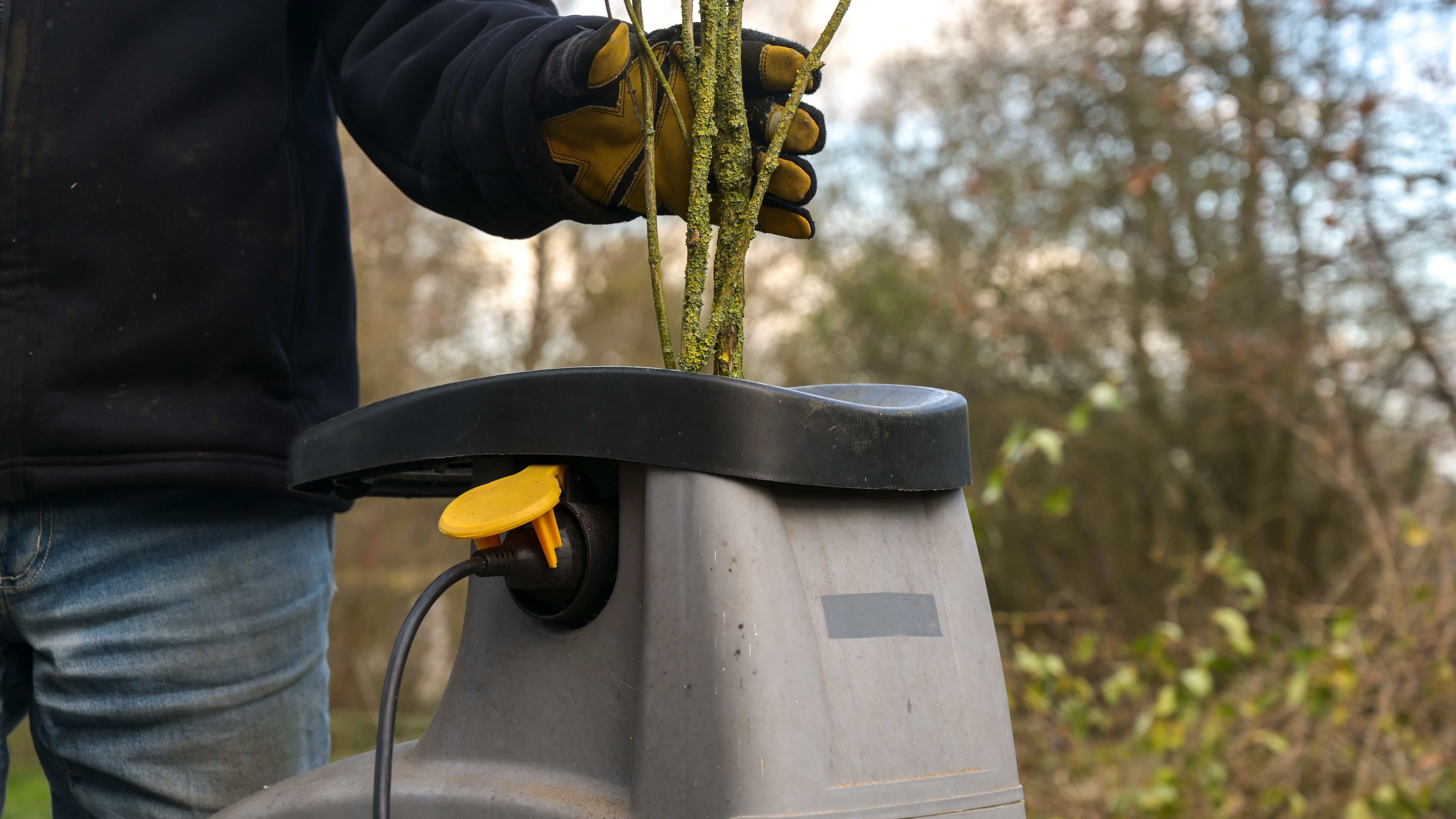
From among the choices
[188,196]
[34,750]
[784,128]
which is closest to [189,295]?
[188,196]

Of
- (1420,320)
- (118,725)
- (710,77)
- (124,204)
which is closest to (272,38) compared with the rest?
(124,204)

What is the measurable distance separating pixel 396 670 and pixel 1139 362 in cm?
562

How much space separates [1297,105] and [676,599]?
4.53 metres

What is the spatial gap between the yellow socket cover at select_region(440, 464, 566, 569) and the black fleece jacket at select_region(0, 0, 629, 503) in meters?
0.27

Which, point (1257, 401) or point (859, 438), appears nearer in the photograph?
point (859, 438)

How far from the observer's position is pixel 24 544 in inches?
35.4

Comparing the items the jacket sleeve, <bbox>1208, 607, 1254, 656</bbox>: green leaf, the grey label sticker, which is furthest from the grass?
the grey label sticker

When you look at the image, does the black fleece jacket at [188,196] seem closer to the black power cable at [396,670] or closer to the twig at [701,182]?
the twig at [701,182]

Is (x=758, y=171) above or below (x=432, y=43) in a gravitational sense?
below

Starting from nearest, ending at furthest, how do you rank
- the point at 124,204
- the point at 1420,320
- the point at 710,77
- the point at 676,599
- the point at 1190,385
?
the point at 676,599 → the point at 710,77 → the point at 124,204 → the point at 1420,320 → the point at 1190,385

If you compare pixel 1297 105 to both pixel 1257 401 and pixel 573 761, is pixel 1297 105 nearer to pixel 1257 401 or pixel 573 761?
pixel 1257 401

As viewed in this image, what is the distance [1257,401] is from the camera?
469 centimetres

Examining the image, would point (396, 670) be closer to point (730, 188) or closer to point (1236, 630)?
point (730, 188)

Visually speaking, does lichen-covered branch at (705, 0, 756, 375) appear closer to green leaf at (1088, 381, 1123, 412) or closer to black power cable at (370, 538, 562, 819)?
black power cable at (370, 538, 562, 819)
